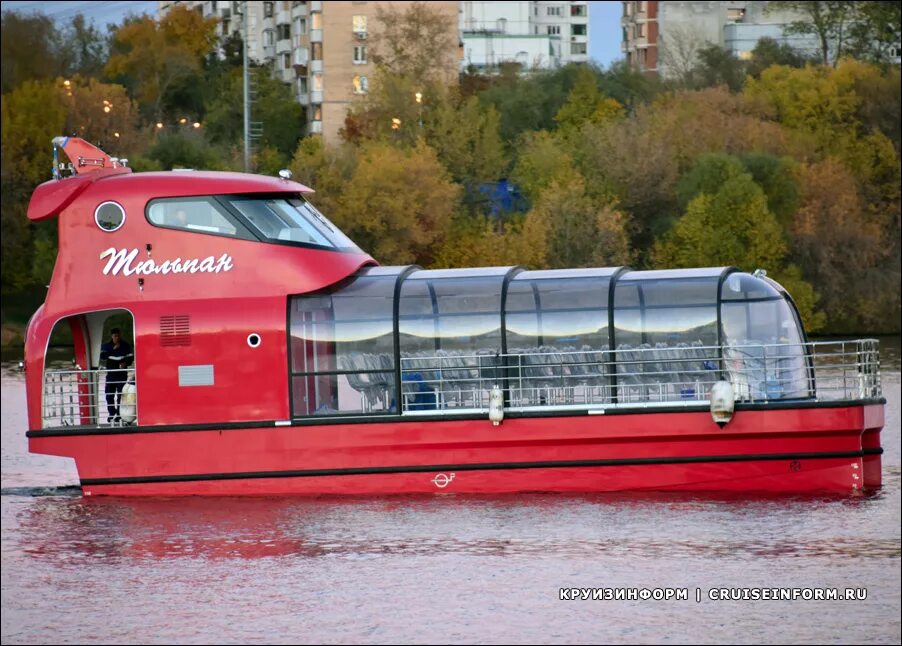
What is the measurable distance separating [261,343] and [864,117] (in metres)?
51.3

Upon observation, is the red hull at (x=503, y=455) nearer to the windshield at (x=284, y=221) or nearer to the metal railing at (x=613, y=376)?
the metal railing at (x=613, y=376)

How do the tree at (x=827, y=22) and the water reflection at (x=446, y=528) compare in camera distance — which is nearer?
the water reflection at (x=446, y=528)

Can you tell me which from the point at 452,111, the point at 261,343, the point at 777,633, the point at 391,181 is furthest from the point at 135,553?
the point at 452,111

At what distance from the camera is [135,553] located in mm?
21984

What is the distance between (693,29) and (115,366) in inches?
3420

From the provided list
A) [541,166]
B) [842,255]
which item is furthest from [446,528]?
[541,166]

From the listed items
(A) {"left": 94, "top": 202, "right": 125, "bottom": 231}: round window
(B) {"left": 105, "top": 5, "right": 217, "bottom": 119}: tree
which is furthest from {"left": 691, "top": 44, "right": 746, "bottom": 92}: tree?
(A) {"left": 94, "top": 202, "right": 125, "bottom": 231}: round window

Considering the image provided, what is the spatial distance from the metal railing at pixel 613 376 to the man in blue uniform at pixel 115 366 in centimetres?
409

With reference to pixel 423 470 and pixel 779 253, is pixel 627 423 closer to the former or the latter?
pixel 423 470

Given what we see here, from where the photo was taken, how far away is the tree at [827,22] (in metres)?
87.4

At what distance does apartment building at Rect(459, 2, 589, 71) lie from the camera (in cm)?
13612

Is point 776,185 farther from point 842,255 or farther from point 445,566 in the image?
point 445,566

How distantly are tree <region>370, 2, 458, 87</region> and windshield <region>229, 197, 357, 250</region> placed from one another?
193 feet

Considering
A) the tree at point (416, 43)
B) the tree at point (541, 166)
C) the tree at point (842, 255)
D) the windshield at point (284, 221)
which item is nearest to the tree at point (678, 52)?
the tree at point (416, 43)
